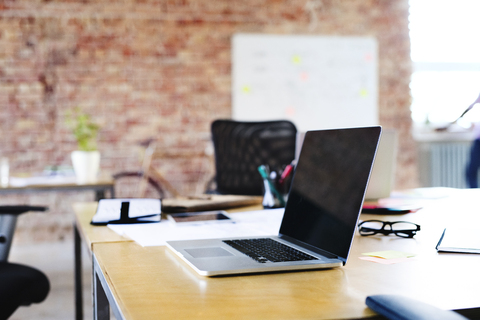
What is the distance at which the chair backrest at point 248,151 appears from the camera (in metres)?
2.74

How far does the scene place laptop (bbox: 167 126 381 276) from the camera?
752 mm

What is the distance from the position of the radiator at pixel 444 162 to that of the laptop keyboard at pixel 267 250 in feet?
14.0

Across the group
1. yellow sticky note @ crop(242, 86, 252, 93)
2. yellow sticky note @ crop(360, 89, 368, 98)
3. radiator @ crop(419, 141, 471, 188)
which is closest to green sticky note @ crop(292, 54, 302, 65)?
yellow sticky note @ crop(242, 86, 252, 93)

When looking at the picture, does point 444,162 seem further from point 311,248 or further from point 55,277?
point 311,248

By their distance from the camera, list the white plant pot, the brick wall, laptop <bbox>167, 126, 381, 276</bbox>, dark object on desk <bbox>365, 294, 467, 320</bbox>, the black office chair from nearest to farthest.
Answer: dark object on desk <bbox>365, 294, 467, 320</bbox> → laptop <bbox>167, 126, 381, 276</bbox> → the black office chair → the white plant pot → the brick wall

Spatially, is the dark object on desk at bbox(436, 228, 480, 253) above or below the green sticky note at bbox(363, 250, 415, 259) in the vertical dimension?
above

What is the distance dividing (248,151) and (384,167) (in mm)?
1236

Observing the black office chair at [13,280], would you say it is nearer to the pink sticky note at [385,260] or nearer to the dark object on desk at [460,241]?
the pink sticky note at [385,260]

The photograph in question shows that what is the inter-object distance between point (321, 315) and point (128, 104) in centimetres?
387

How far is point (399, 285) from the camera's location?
666 millimetres

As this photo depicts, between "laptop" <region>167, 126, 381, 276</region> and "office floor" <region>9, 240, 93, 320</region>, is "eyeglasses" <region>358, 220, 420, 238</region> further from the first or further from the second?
"office floor" <region>9, 240, 93, 320</region>

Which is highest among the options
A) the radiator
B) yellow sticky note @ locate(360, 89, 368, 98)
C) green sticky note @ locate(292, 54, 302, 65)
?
green sticky note @ locate(292, 54, 302, 65)

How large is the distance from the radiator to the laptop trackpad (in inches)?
172

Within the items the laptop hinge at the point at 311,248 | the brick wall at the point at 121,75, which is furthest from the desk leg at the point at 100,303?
the brick wall at the point at 121,75
